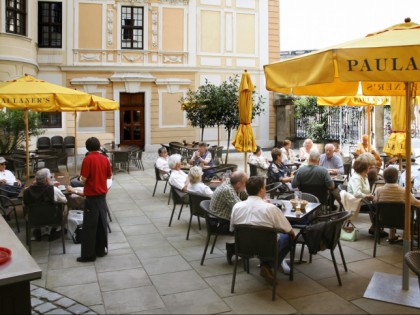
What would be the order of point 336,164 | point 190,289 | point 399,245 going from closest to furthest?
point 190,289 < point 399,245 < point 336,164

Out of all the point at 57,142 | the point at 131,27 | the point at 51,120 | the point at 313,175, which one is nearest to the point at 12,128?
the point at 57,142

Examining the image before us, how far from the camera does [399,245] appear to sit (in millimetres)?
6363

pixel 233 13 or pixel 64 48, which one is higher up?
pixel 233 13

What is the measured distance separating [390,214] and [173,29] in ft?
60.2

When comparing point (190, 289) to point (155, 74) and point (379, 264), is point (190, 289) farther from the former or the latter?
point (155, 74)

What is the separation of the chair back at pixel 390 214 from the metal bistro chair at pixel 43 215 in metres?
4.26

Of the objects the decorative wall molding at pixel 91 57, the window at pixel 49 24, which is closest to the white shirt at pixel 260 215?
the decorative wall molding at pixel 91 57

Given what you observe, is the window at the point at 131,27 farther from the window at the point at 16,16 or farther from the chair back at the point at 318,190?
the chair back at the point at 318,190

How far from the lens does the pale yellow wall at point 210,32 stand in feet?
74.0

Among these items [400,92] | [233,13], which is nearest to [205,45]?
[233,13]

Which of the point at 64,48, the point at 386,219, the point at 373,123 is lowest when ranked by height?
the point at 386,219

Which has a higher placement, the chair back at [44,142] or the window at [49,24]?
the window at [49,24]

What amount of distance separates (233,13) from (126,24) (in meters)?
5.50

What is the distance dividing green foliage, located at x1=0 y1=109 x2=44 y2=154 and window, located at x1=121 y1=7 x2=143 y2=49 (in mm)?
8664
